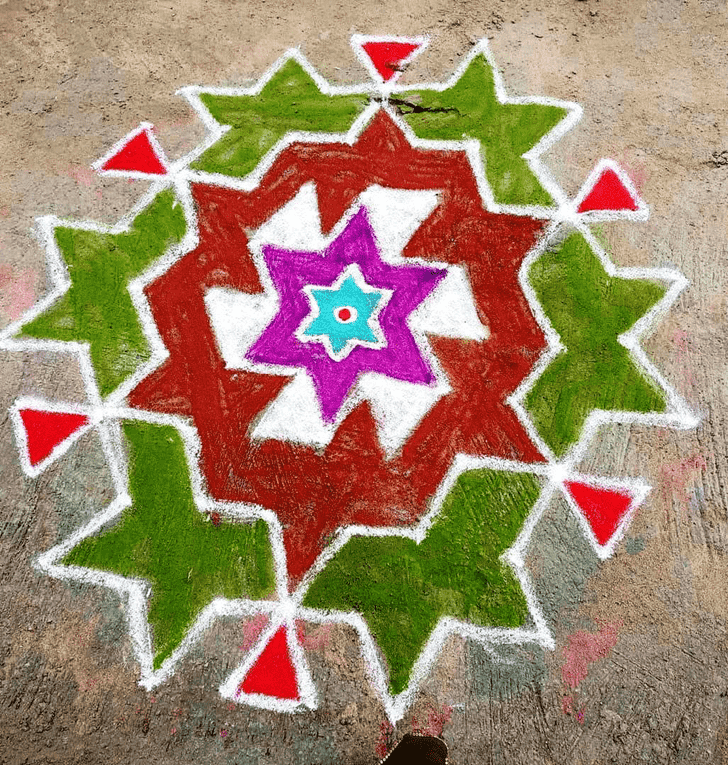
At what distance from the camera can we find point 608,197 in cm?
595

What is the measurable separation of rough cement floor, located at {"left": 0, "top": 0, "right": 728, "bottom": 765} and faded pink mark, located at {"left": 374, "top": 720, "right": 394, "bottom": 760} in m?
0.02

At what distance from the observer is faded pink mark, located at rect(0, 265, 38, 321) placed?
5.59m

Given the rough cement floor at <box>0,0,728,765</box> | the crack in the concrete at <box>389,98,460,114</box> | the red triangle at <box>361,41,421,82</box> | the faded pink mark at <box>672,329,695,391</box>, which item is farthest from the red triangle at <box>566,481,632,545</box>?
the red triangle at <box>361,41,421,82</box>

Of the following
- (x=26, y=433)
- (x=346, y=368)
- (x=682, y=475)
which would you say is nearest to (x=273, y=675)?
(x=346, y=368)

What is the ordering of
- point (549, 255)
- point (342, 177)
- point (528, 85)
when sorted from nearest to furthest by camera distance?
1. point (549, 255)
2. point (342, 177)
3. point (528, 85)

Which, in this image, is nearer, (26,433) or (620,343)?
(26,433)

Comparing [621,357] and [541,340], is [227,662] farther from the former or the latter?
[621,357]

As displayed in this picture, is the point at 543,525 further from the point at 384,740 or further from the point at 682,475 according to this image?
the point at 384,740

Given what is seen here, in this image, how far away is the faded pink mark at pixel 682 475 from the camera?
4.72 meters

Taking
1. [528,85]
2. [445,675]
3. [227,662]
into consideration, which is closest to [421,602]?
[445,675]

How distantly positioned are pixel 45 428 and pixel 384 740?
10.7ft

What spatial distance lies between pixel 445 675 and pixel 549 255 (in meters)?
3.38

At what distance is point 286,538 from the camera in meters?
4.67

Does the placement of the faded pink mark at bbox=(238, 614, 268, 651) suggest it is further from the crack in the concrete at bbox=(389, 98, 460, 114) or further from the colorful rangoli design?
the crack in the concrete at bbox=(389, 98, 460, 114)
